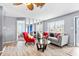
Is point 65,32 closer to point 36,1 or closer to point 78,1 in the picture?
point 78,1

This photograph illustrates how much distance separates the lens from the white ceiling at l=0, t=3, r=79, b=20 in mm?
2215

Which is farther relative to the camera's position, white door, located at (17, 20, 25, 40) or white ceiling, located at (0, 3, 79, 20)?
white door, located at (17, 20, 25, 40)

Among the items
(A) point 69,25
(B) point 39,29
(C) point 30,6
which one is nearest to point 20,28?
(B) point 39,29

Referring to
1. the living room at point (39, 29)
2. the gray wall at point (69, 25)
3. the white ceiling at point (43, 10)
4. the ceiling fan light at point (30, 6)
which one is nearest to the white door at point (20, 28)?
the living room at point (39, 29)

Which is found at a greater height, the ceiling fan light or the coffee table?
the ceiling fan light

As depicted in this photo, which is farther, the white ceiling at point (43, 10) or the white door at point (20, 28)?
the white door at point (20, 28)

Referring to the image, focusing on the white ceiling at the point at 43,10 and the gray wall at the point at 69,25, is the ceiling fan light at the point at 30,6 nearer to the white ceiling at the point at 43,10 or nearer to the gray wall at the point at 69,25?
the white ceiling at the point at 43,10

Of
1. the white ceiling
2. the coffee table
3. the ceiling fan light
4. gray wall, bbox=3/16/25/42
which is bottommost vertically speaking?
the coffee table

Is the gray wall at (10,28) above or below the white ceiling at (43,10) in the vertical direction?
below

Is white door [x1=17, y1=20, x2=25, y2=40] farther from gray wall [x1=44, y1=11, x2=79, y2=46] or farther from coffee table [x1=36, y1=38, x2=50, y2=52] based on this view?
gray wall [x1=44, y1=11, x2=79, y2=46]

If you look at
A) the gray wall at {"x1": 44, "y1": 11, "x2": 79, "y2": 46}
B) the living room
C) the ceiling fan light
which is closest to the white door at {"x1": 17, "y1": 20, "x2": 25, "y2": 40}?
the living room

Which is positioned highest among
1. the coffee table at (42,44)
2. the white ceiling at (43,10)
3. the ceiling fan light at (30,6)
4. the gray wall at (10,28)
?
the ceiling fan light at (30,6)

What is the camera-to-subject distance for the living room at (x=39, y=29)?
7.42 feet

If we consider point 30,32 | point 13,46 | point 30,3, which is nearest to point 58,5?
point 30,3
